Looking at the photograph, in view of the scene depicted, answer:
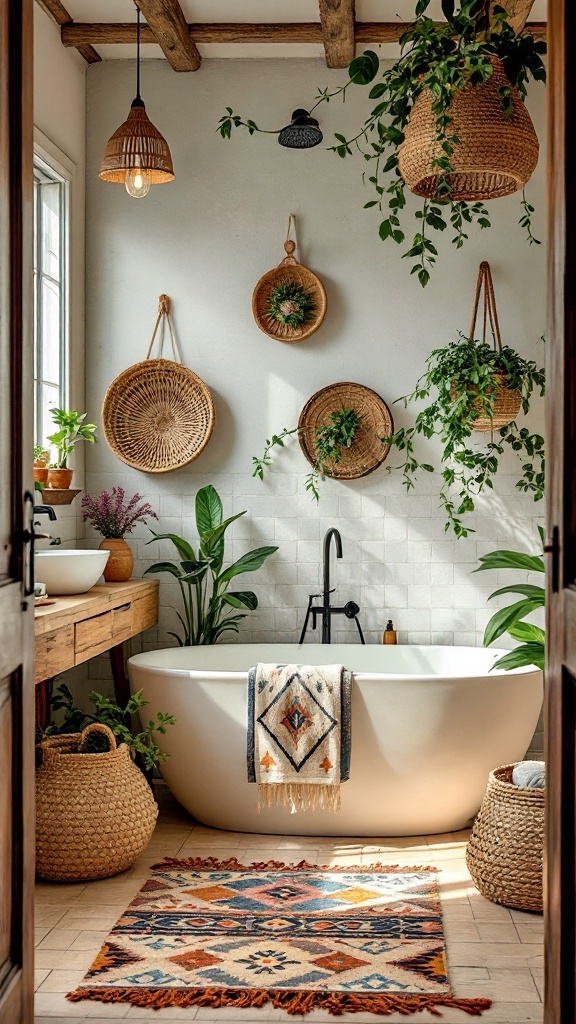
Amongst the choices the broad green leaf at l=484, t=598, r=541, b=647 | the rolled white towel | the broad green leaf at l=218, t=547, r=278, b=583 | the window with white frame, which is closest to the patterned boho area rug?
the rolled white towel

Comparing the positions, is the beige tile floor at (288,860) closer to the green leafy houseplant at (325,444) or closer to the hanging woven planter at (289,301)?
the green leafy houseplant at (325,444)

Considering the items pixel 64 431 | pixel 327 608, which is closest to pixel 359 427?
pixel 327 608

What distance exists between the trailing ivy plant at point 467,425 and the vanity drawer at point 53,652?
Result: 1.77m

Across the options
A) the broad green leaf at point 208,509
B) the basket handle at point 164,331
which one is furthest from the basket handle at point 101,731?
the basket handle at point 164,331

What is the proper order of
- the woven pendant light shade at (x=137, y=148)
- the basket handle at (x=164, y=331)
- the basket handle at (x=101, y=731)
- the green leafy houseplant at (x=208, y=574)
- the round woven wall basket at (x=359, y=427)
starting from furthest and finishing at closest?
1. the basket handle at (x=164, y=331)
2. the round woven wall basket at (x=359, y=427)
3. the green leafy houseplant at (x=208, y=574)
4. the woven pendant light shade at (x=137, y=148)
5. the basket handle at (x=101, y=731)

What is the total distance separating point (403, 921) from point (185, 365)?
2.78 meters

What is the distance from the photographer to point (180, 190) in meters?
5.09

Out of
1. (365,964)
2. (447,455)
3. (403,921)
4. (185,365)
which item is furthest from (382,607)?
(365,964)

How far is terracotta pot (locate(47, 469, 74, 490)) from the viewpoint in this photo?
445 cm

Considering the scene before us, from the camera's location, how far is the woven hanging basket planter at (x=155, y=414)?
503 cm

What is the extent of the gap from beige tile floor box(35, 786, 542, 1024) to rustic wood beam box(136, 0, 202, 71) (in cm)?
336

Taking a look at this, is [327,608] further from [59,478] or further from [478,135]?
[478,135]

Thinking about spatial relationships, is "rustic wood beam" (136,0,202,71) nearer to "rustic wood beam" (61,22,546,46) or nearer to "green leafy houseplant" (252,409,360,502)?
"rustic wood beam" (61,22,546,46)

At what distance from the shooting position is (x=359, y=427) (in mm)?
4973
